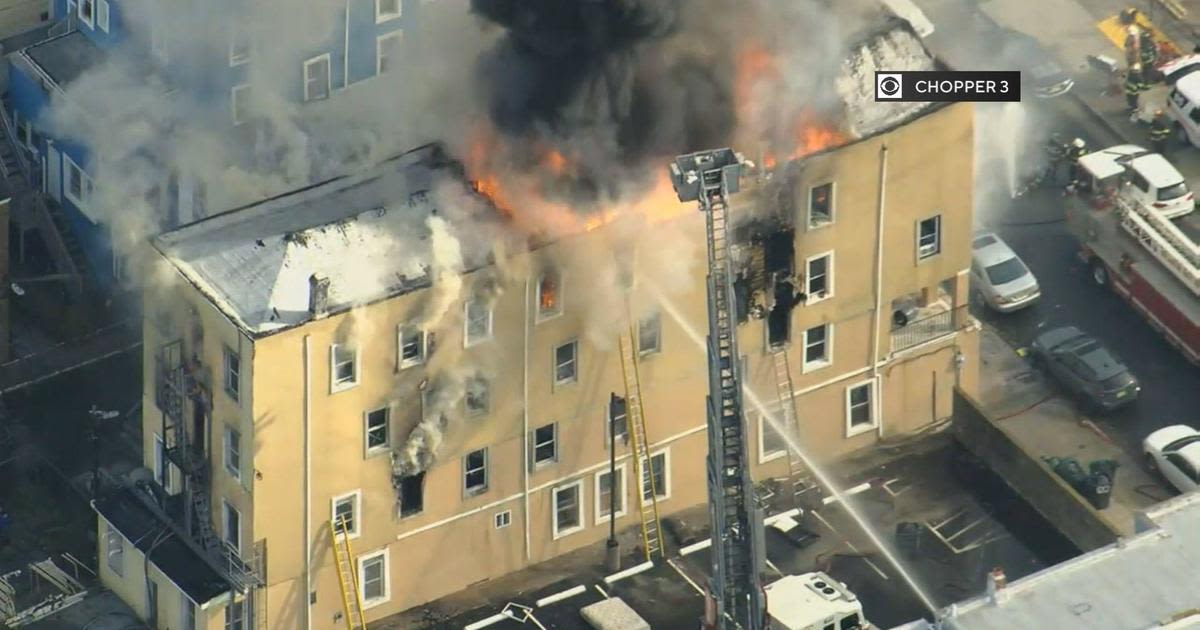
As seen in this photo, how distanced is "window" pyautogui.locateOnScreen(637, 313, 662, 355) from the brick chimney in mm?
8739

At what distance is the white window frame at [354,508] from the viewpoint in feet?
301

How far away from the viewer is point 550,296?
92938mm

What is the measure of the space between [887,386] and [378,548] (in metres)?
14.2

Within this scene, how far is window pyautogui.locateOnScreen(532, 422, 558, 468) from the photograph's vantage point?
94.5 metres

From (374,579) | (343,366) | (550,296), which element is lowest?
(374,579)

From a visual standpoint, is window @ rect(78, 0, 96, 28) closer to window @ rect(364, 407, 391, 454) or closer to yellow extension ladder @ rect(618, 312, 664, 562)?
window @ rect(364, 407, 391, 454)

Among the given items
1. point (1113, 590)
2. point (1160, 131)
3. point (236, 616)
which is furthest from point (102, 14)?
point (1113, 590)

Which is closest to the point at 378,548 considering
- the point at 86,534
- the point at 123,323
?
the point at 86,534

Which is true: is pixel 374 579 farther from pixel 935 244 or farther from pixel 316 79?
pixel 316 79

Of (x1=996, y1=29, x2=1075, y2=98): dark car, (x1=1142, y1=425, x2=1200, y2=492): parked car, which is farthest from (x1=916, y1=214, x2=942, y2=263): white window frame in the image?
(x1=996, y1=29, x2=1075, y2=98): dark car

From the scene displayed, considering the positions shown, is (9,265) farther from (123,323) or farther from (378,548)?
(378,548)

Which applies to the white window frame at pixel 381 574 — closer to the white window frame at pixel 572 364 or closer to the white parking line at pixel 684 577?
the white window frame at pixel 572 364

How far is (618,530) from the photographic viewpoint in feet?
317

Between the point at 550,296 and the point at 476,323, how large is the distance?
1.96 m
